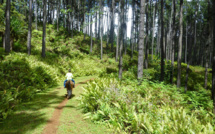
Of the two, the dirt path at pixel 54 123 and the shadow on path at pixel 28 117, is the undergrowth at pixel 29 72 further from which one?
the dirt path at pixel 54 123

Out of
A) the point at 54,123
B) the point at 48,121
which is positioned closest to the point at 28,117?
the point at 48,121

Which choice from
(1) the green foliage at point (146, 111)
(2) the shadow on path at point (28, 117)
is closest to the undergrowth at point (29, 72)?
(2) the shadow on path at point (28, 117)

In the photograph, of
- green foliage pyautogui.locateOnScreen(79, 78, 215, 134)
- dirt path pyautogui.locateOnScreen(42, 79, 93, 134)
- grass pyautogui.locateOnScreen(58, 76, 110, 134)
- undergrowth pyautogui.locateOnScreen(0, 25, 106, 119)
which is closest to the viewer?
A: green foliage pyautogui.locateOnScreen(79, 78, 215, 134)

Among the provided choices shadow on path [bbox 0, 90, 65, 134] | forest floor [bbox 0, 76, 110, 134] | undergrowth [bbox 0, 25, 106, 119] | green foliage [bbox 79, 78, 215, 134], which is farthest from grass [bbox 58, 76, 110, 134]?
undergrowth [bbox 0, 25, 106, 119]

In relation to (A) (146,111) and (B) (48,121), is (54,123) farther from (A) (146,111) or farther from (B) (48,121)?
(A) (146,111)

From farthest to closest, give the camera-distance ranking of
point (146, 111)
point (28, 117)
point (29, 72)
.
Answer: point (29, 72) < point (28, 117) < point (146, 111)

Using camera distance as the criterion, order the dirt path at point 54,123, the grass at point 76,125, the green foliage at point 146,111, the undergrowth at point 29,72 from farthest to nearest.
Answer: the undergrowth at point 29,72, the grass at point 76,125, the dirt path at point 54,123, the green foliage at point 146,111

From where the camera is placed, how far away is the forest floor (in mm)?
5229

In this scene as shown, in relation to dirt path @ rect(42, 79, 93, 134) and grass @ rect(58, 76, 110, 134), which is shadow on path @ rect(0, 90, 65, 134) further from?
grass @ rect(58, 76, 110, 134)

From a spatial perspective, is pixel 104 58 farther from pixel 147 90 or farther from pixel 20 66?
pixel 147 90

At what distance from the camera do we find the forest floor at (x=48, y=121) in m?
A: 5.23

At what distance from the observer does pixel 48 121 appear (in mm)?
5934

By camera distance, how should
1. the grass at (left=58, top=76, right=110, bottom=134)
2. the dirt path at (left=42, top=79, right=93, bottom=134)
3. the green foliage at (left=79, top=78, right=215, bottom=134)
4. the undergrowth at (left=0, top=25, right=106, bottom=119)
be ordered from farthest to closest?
the undergrowth at (left=0, top=25, right=106, bottom=119), the grass at (left=58, top=76, right=110, bottom=134), the dirt path at (left=42, top=79, right=93, bottom=134), the green foliage at (left=79, top=78, right=215, bottom=134)

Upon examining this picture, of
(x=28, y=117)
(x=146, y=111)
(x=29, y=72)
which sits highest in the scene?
(x=29, y=72)
